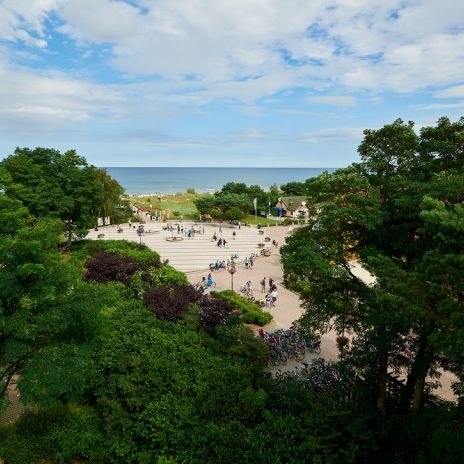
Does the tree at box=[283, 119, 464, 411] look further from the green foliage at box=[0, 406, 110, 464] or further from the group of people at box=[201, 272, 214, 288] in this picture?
the group of people at box=[201, 272, 214, 288]

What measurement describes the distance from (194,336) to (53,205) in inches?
773

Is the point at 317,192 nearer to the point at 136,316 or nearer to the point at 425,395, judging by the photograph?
the point at 425,395

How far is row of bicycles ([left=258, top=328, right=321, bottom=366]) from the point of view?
54.0 feet

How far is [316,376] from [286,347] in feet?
8.50

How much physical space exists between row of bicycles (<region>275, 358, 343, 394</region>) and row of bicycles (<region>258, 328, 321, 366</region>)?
76cm

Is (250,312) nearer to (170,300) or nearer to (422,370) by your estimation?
(170,300)

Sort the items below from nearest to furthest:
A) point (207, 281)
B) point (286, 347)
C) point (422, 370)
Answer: point (422, 370) < point (286, 347) < point (207, 281)

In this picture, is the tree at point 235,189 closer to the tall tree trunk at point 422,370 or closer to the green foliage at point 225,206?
the green foliage at point 225,206

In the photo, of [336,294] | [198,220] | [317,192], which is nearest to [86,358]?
[336,294]

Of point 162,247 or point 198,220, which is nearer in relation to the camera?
point 162,247

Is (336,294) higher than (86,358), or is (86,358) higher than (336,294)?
(336,294)

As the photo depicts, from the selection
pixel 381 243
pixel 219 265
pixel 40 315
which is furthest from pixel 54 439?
pixel 219 265

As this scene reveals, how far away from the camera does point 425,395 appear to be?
35.3 ft

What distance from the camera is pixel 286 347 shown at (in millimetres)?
16922
